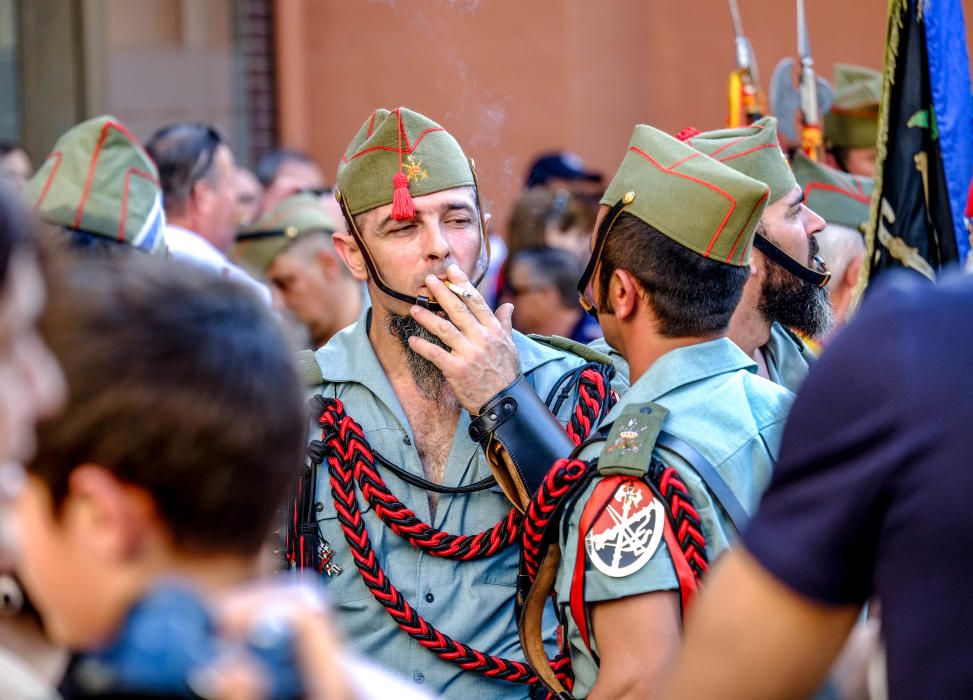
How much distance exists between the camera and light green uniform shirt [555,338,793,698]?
229 centimetres

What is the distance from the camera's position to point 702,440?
2387 millimetres

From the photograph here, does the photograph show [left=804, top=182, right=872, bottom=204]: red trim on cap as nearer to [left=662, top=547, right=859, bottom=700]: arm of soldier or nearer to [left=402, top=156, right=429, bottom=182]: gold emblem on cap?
[left=402, top=156, right=429, bottom=182]: gold emblem on cap

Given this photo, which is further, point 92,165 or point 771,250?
point 92,165

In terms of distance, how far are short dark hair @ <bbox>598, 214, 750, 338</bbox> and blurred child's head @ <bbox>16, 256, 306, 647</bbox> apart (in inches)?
53.3

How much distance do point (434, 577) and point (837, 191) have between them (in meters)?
2.23

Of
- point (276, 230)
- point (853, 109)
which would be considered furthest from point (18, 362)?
point (853, 109)

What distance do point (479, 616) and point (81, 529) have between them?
173 centimetres

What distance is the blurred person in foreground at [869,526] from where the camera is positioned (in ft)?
4.55

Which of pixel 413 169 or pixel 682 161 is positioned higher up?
pixel 682 161

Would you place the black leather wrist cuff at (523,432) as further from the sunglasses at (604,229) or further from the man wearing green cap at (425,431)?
the sunglasses at (604,229)

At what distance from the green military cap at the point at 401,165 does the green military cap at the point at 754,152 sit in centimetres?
54

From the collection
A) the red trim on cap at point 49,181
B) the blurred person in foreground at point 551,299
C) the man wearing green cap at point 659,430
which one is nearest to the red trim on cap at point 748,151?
the man wearing green cap at point 659,430

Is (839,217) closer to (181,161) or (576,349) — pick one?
(576,349)

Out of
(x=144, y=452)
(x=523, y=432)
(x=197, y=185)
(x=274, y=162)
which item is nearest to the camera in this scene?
(x=144, y=452)
